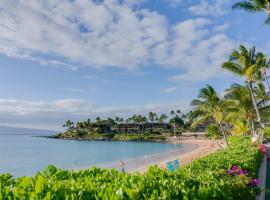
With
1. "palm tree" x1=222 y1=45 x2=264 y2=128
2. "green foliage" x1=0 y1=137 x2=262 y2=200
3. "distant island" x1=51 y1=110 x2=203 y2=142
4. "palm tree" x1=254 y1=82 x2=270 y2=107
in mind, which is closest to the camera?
"green foliage" x1=0 y1=137 x2=262 y2=200

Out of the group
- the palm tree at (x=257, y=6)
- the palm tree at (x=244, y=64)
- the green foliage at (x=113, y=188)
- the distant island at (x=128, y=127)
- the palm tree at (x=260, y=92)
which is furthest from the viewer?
the distant island at (x=128, y=127)

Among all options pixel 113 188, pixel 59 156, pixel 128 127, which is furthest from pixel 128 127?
pixel 113 188

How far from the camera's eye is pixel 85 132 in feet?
484

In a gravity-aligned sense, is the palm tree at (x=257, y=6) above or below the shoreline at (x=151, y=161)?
above

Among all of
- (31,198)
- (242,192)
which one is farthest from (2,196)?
(242,192)

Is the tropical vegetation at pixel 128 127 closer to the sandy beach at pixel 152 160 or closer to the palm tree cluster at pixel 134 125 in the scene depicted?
the palm tree cluster at pixel 134 125

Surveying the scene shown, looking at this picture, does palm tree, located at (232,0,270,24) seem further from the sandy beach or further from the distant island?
the distant island

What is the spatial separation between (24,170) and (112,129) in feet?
347

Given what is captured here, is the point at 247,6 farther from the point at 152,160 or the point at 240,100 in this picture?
the point at 152,160

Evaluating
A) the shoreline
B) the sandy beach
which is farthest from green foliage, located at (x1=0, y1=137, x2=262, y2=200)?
the sandy beach

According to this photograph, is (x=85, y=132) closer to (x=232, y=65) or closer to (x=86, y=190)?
(x=232, y=65)

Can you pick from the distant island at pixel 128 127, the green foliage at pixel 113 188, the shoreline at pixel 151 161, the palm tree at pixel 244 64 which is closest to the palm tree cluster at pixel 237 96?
the palm tree at pixel 244 64

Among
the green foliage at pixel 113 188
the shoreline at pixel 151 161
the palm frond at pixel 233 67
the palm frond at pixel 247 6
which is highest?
the palm frond at pixel 247 6

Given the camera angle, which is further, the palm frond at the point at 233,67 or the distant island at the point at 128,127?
the distant island at the point at 128,127
